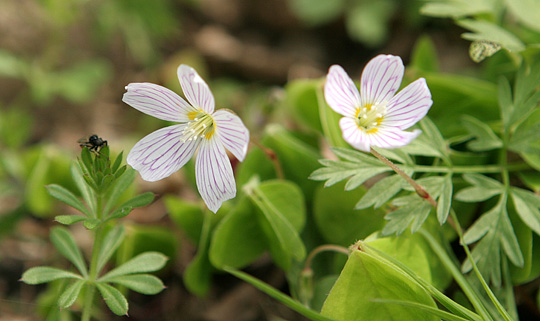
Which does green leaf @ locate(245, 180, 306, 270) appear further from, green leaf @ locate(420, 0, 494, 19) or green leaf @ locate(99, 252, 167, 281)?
green leaf @ locate(420, 0, 494, 19)

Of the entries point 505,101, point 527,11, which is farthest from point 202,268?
point 527,11

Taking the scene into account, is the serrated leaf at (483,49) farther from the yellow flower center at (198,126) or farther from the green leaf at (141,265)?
the green leaf at (141,265)

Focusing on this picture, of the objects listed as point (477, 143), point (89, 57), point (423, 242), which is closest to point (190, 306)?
point (423, 242)

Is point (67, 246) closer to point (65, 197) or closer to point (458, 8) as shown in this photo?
point (65, 197)

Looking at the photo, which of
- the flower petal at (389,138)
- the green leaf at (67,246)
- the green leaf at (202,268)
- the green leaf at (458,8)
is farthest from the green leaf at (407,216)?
the green leaf at (67,246)

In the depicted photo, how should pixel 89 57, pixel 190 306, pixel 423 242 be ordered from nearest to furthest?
pixel 423 242 < pixel 190 306 < pixel 89 57

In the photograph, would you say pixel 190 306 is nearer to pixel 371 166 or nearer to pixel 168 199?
Result: pixel 168 199
